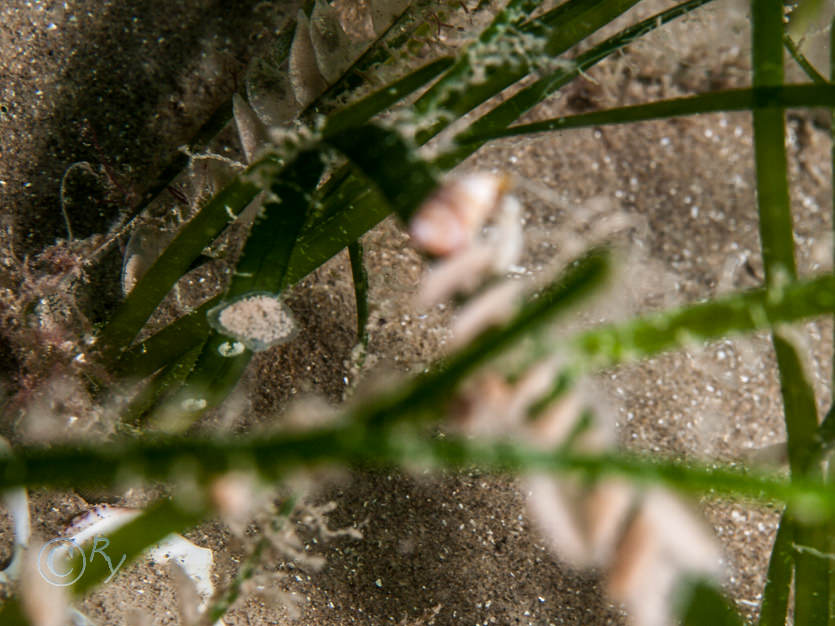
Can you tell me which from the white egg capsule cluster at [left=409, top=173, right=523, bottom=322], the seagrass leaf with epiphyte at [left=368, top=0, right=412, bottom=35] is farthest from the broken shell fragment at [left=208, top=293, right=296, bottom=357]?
the seagrass leaf with epiphyte at [left=368, top=0, right=412, bottom=35]

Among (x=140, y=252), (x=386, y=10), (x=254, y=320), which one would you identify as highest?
(x=386, y=10)

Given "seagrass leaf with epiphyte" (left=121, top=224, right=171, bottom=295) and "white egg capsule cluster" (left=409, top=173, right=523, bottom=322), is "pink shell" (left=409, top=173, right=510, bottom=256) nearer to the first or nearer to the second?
"white egg capsule cluster" (left=409, top=173, right=523, bottom=322)

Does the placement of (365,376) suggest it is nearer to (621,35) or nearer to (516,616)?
(516,616)

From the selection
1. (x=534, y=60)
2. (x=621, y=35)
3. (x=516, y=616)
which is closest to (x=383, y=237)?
(x=534, y=60)
